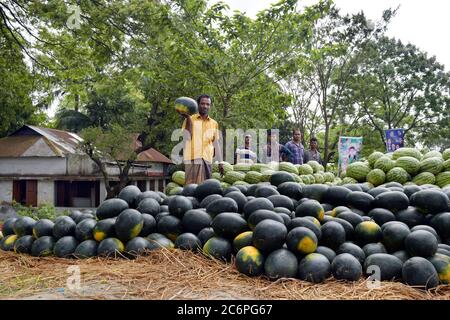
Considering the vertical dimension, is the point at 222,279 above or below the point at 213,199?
below

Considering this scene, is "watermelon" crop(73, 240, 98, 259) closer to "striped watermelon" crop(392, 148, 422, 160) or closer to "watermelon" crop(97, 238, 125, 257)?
"watermelon" crop(97, 238, 125, 257)

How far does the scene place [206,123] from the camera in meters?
7.11

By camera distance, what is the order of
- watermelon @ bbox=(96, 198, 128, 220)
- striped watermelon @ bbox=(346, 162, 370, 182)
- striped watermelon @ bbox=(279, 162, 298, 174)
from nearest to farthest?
watermelon @ bbox=(96, 198, 128, 220), striped watermelon @ bbox=(346, 162, 370, 182), striped watermelon @ bbox=(279, 162, 298, 174)

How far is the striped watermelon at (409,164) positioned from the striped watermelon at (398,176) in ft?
0.48

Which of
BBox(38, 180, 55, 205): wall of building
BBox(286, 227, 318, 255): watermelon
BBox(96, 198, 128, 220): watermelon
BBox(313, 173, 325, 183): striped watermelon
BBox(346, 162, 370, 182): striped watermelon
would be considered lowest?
BBox(38, 180, 55, 205): wall of building

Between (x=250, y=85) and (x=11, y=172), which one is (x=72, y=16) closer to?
(x=250, y=85)

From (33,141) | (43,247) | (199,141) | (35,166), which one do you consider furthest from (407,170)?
(33,141)

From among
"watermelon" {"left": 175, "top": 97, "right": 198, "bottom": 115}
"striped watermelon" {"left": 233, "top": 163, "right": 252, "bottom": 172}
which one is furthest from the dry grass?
"striped watermelon" {"left": 233, "top": 163, "right": 252, "bottom": 172}

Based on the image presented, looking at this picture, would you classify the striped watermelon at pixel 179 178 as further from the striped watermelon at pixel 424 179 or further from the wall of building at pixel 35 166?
the wall of building at pixel 35 166

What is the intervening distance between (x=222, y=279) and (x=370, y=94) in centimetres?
2706

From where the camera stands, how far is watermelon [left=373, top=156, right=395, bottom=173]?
24.0ft

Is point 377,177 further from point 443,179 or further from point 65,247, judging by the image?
point 65,247

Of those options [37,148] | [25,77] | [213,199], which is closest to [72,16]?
[25,77]
